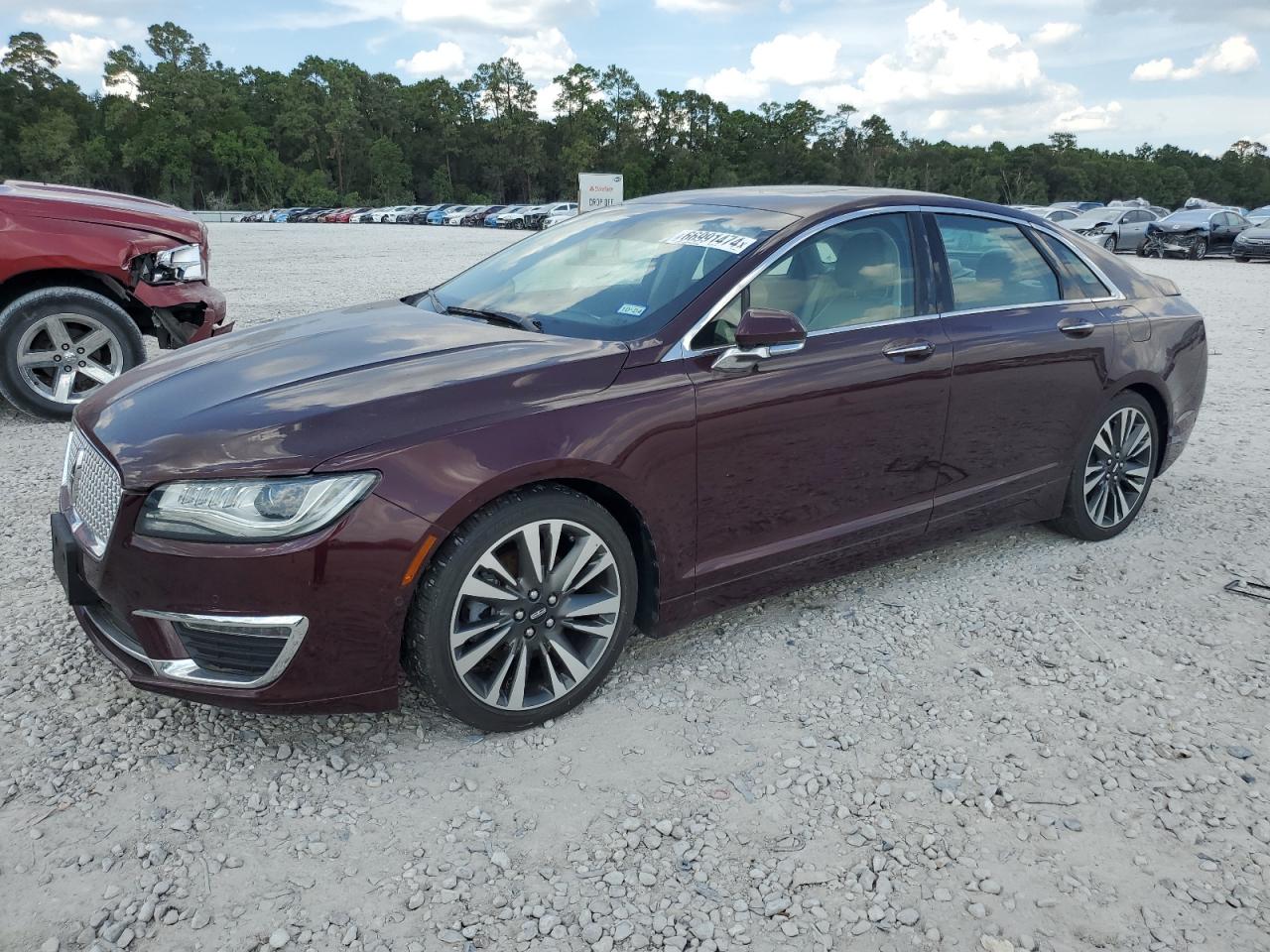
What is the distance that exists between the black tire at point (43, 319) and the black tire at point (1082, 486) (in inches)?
221

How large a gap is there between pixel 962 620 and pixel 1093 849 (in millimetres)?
1393

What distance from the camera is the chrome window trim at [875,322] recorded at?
3199mm

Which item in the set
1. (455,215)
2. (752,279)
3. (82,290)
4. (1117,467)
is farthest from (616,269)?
(455,215)

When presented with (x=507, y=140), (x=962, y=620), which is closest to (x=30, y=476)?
(x=962, y=620)

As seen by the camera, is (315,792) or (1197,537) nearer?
(315,792)

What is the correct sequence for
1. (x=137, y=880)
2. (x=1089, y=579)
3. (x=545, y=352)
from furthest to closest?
(x=1089, y=579) → (x=545, y=352) → (x=137, y=880)

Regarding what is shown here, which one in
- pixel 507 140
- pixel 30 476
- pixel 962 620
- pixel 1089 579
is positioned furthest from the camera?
pixel 507 140

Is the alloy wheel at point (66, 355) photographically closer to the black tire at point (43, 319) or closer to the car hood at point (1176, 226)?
the black tire at point (43, 319)

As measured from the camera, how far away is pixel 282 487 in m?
2.56

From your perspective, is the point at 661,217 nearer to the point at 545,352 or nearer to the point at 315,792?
the point at 545,352

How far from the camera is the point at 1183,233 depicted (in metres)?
25.8

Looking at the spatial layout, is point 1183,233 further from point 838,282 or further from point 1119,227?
point 838,282

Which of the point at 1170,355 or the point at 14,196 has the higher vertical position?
the point at 14,196

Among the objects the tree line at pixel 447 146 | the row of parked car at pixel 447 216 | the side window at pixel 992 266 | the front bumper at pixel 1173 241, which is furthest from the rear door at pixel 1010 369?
the tree line at pixel 447 146
